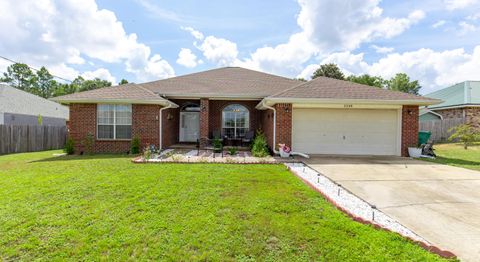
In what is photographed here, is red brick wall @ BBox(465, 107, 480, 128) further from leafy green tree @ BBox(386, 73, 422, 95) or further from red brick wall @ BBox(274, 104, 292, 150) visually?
leafy green tree @ BBox(386, 73, 422, 95)

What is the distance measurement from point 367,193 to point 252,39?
13.3m

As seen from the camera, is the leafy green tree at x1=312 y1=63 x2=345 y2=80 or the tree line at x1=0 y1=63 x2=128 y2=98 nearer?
the leafy green tree at x1=312 y1=63 x2=345 y2=80

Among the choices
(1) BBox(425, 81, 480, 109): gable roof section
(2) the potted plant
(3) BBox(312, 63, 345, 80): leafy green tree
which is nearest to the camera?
(2) the potted plant

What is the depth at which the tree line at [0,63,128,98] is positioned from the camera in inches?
1861

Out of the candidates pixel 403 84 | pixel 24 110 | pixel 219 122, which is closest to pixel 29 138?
pixel 24 110

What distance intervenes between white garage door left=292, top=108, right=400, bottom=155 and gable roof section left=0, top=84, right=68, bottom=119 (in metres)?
23.0

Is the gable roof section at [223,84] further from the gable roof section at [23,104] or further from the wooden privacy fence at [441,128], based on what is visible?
the gable roof section at [23,104]

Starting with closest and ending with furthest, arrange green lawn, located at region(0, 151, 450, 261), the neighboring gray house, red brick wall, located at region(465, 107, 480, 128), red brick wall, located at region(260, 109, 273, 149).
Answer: green lawn, located at region(0, 151, 450, 261)
red brick wall, located at region(260, 109, 273, 149)
red brick wall, located at region(465, 107, 480, 128)
the neighboring gray house

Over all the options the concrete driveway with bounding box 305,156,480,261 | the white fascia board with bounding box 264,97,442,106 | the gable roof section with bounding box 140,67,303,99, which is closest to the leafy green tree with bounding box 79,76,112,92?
the gable roof section with bounding box 140,67,303,99

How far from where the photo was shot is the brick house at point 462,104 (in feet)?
62.4

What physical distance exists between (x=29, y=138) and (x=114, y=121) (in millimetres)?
6834

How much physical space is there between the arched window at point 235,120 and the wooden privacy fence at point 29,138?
36.5ft

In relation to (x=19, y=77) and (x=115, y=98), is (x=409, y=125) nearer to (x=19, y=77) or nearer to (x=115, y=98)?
(x=115, y=98)

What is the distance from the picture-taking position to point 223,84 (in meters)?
14.5
